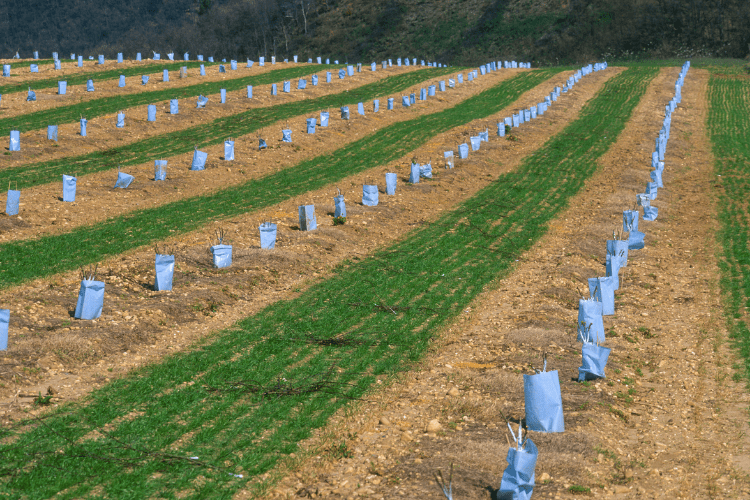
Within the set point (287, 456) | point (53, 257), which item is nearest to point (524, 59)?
point (53, 257)

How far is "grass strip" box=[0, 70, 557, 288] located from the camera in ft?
65.1

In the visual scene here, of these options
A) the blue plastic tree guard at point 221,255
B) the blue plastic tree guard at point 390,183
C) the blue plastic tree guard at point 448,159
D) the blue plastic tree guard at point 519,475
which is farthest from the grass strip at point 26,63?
the blue plastic tree guard at point 519,475

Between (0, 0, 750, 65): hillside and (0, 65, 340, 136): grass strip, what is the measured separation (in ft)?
177

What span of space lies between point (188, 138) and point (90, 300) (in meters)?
22.6

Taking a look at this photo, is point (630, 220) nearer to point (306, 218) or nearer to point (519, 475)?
point (306, 218)

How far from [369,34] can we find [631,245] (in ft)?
339

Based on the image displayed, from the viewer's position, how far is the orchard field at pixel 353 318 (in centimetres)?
1074

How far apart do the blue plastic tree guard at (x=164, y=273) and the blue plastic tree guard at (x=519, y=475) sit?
10723 millimetres

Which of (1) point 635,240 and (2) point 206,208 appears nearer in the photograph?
(1) point 635,240

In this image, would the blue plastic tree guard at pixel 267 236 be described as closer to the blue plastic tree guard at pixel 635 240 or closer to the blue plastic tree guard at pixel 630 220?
the blue plastic tree guard at pixel 635 240

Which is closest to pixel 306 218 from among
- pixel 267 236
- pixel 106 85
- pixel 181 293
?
pixel 267 236

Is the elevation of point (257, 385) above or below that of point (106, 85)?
below

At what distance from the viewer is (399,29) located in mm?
118438

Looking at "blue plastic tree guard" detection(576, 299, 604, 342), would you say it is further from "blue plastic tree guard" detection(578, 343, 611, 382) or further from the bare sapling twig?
the bare sapling twig
